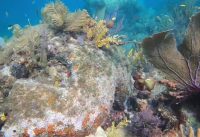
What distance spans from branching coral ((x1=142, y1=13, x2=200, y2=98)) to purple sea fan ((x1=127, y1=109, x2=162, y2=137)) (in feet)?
1.93

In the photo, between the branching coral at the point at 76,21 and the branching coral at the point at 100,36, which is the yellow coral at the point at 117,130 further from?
the branching coral at the point at 76,21

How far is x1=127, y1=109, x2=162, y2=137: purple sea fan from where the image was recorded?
13.5 ft

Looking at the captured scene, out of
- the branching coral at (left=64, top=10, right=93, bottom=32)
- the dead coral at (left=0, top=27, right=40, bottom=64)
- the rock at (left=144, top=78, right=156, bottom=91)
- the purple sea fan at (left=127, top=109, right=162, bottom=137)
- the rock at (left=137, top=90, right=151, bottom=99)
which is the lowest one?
the purple sea fan at (left=127, top=109, right=162, bottom=137)

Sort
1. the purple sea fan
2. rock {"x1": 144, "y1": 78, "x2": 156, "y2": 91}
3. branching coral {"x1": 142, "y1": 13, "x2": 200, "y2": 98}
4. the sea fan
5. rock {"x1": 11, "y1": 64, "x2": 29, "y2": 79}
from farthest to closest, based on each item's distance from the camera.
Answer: the sea fan → rock {"x1": 144, "y1": 78, "x2": 156, "y2": 91} → rock {"x1": 11, "y1": 64, "x2": 29, "y2": 79} → the purple sea fan → branching coral {"x1": 142, "y1": 13, "x2": 200, "y2": 98}

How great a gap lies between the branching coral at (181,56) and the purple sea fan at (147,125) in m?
0.59

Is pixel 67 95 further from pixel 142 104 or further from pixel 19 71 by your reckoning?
pixel 142 104

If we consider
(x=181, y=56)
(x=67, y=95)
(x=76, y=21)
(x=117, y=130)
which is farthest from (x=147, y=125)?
(x=76, y=21)

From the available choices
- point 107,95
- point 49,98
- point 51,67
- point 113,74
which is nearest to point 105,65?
point 113,74

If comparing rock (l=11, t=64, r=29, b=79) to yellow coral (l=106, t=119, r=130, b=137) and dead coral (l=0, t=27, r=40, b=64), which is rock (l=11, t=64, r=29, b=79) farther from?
yellow coral (l=106, t=119, r=130, b=137)

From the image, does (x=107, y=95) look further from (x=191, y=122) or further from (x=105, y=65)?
(x=191, y=122)

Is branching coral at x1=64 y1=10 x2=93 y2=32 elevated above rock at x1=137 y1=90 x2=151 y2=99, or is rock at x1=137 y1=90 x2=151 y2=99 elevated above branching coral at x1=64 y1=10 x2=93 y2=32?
branching coral at x1=64 y1=10 x2=93 y2=32

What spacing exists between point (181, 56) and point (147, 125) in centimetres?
127

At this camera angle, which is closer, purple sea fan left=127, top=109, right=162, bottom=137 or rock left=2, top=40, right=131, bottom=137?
rock left=2, top=40, right=131, bottom=137

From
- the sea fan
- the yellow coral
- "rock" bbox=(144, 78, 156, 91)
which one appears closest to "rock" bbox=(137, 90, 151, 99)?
"rock" bbox=(144, 78, 156, 91)
